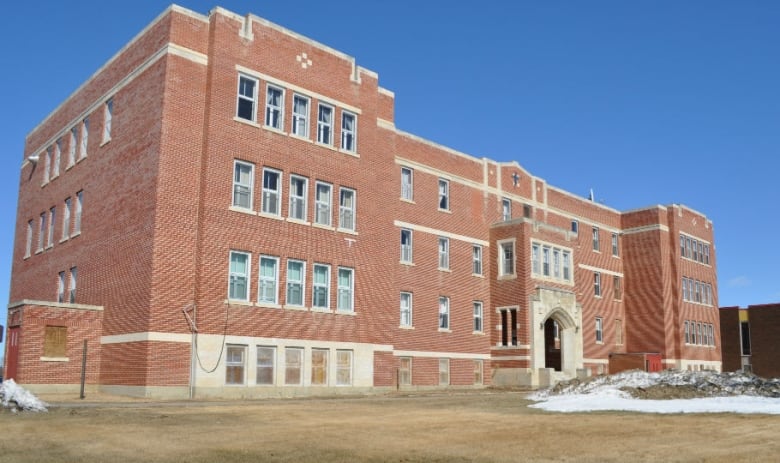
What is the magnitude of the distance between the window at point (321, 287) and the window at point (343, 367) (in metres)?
2.29

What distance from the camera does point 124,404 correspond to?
23.1 metres

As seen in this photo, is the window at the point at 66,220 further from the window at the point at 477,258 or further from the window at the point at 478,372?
the window at the point at 478,372

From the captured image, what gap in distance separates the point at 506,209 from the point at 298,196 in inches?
735

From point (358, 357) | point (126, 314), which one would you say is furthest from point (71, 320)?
point (358, 357)

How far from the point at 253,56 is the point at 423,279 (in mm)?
15694

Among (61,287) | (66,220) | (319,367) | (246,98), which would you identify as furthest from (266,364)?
(66,220)

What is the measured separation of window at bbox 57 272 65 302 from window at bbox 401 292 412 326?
16632 millimetres

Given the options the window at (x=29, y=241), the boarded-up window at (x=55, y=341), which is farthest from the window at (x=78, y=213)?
the window at (x=29, y=241)

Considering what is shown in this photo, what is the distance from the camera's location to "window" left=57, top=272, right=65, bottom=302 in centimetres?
3550

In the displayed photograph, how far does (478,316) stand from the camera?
44219mm

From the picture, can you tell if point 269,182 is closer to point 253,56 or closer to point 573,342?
point 253,56

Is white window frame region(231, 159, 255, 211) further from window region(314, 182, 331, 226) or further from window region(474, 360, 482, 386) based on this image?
window region(474, 360, 482, 386)

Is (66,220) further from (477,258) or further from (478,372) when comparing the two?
(478,372)

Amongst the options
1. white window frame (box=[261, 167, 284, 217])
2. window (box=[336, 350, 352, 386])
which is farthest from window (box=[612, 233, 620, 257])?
white window frame (box=[261, 167, 284, 217])
